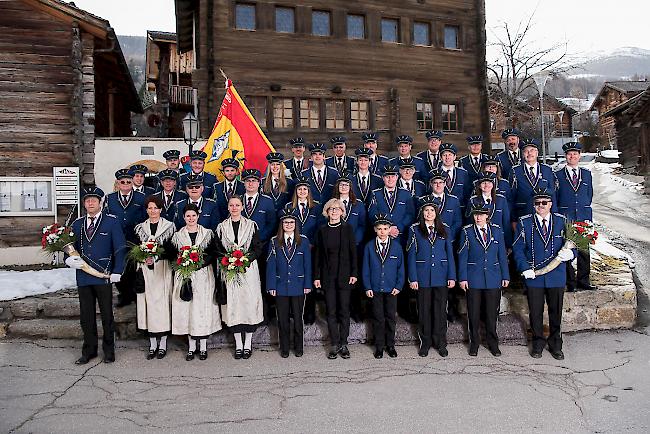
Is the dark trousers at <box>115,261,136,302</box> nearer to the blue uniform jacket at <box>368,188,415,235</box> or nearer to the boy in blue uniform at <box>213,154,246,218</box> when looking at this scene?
the boy in blue uniform at <box>213,154,246,218</box>

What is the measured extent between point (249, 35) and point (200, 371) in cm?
1319

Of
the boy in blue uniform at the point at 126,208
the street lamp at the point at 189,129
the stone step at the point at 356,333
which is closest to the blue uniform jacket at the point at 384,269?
the stone step at the point at 356,333

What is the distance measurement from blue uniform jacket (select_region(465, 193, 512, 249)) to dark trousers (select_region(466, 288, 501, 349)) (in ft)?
3.80

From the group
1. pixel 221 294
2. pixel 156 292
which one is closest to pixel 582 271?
pixel 221 294

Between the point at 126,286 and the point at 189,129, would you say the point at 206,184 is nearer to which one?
the point at 126,286

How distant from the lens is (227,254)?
6656mm

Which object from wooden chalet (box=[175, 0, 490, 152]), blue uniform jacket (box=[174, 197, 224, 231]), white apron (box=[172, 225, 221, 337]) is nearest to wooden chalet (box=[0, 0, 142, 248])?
wooden chalet (box=[175, 0, 490, 152])

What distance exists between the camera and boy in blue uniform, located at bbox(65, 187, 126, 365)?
22.4 feet

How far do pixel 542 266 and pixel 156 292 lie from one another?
533cm

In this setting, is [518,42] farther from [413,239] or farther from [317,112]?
[413,239]

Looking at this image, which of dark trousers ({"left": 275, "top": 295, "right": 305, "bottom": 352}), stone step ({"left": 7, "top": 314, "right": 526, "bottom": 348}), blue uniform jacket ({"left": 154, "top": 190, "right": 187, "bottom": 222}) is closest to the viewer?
dark trousers ({"left": 275, "top": 295, "right": 305, "bottom": 352})

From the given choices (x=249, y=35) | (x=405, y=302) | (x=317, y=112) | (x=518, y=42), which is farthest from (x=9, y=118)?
(x=518, y=42)

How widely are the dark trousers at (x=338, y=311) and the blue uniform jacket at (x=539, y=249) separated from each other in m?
2.44

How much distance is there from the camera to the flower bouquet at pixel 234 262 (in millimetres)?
6559
